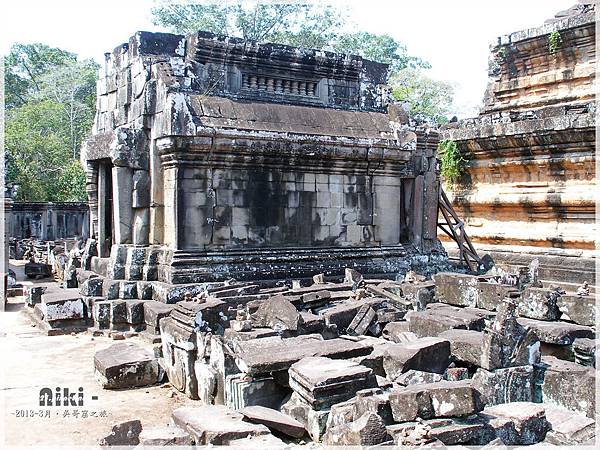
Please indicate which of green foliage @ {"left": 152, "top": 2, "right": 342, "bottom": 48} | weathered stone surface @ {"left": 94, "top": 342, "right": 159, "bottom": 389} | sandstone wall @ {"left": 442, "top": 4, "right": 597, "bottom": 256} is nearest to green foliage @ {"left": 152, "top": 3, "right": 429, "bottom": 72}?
green foliage @ {"left": 152, "top": 2, "right": 342, "bottom": 48}

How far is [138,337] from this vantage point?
6957mm

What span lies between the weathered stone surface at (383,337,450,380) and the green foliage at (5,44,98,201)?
60.6 ft

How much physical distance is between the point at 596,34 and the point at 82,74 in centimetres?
2985

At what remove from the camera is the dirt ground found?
4.17 metres

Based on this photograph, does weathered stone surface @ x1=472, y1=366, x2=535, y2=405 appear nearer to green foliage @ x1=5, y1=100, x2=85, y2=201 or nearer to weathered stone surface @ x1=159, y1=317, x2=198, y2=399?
weathered stone surface @ x1=159, y1=317, x2=198, y2=399

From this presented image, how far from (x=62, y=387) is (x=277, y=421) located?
2245mm

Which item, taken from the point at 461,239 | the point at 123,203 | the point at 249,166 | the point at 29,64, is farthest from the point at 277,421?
the point at 29,64

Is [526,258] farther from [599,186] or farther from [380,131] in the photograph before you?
[380,131]

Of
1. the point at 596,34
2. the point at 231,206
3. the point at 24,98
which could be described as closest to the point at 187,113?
the point at 231,206

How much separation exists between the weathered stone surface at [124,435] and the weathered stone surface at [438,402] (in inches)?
63.2

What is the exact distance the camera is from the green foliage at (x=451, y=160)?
1093 cm

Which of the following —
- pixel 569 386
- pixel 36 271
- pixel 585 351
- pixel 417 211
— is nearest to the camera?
pixel 569 386

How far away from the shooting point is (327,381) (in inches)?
155

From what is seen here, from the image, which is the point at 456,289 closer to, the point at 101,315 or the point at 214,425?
the point at 101,315
